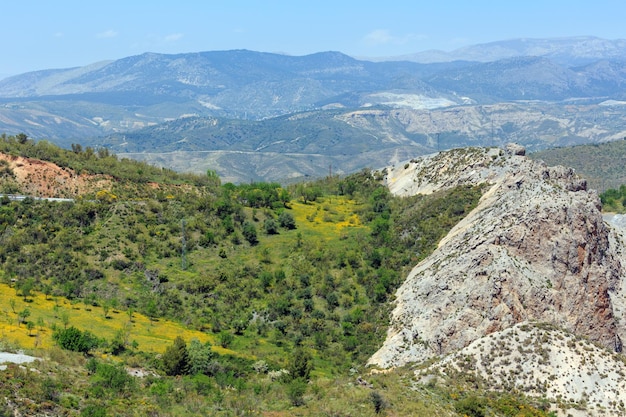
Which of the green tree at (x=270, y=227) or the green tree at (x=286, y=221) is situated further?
the green tree at (x=286, y=221)

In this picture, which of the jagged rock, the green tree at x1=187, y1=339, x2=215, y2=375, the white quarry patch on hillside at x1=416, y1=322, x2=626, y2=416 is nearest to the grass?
the green tree at x1=187, y1=339, x2=215, y2=375

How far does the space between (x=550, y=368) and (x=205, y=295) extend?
42.1m

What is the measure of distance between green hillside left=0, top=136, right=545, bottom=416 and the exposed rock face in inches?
210

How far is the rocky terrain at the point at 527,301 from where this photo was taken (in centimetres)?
5409

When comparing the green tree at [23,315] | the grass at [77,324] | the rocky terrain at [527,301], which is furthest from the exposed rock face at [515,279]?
the green tree at [23,315]

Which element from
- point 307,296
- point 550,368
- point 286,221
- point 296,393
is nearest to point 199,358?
point 296,393

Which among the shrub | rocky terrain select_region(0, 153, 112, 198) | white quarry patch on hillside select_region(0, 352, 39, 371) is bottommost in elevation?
the shrub

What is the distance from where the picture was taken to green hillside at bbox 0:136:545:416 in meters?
44.8

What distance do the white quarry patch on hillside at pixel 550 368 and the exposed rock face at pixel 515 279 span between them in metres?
4.23

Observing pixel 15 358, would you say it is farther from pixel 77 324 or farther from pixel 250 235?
pixel 250 235

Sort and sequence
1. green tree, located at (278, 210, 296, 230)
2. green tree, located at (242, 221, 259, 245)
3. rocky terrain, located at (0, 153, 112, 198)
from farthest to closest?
green tree, located at (278, 210, 296, 230), rocky terrain, located at (0, 153, 112, 198), green tree, located at (242, 221, 259, 245)

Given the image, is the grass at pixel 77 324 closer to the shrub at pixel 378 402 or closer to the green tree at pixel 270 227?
the shrub at pixel 378 402

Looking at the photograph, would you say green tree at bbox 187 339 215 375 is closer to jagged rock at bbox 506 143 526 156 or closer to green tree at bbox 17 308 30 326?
green tree at bbox 17 308 30 326

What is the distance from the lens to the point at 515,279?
6391cm
